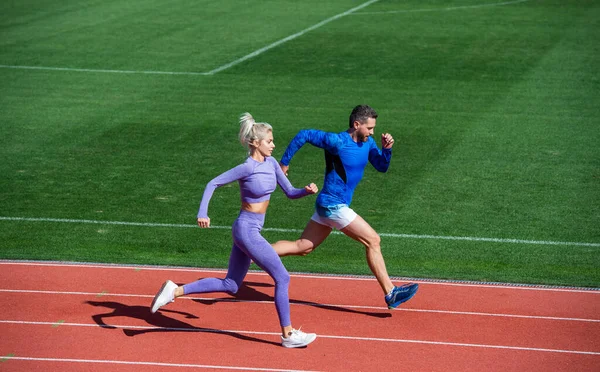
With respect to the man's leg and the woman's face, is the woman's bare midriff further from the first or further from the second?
the man's leg

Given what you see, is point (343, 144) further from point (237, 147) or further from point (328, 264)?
point (237, 147)

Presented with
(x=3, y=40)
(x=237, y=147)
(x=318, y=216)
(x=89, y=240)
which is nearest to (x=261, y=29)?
(x=3, y=40)

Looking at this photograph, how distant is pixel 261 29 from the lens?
29562 millimetres

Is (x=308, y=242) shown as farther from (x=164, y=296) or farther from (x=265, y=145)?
(x=164, y=296)

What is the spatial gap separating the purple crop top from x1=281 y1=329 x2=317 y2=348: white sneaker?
137cm

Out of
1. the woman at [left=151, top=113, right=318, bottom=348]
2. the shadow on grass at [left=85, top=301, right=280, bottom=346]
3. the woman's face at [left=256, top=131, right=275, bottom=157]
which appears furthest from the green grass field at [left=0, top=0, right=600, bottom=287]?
the woman's face at [left=256, top=131, right=275, bottom=157]

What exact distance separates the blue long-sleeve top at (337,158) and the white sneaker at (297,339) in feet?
5.07

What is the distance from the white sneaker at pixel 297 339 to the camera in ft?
31.3

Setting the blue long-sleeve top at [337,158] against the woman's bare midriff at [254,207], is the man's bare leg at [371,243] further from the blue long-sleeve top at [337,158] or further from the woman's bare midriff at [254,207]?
the woman's bare midriff at [254,207]

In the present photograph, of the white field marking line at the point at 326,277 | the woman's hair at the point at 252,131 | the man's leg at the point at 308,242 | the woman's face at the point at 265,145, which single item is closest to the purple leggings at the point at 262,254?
the woman's face at the point at 265,145

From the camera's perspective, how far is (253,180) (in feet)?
31.3

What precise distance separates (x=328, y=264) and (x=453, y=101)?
9.61 metres

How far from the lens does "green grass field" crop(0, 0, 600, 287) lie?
1335 centimetres

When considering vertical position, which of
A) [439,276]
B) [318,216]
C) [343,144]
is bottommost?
[439,276]
